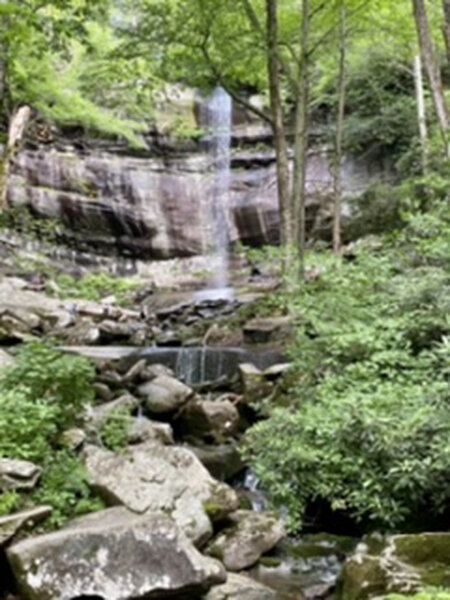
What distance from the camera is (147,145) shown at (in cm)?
2352

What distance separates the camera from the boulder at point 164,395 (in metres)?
8.20

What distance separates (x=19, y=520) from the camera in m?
4.13

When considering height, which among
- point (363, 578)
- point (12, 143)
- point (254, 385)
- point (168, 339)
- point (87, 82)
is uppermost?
point (87, 82)

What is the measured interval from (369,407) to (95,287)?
14.2 metres

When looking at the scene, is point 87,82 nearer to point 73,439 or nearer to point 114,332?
point 114,332

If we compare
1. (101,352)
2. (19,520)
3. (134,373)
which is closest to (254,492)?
(19,520)

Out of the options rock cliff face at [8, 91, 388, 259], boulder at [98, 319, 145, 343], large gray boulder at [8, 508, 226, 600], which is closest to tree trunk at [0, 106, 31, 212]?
boulder at [98, 319, 145, 343]

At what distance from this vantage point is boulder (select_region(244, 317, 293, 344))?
36.4ft

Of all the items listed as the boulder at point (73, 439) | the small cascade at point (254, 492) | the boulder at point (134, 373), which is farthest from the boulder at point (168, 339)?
the boulder at point (73, 439)

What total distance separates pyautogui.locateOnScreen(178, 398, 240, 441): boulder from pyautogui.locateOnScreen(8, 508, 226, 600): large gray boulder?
12.3 ft

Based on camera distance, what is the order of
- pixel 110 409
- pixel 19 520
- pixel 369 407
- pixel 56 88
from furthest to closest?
pixel 56 88 → pixel 110 409 → pixel 369 407 → pixel 19 520

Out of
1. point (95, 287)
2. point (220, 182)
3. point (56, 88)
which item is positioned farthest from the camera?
point (220, 182)

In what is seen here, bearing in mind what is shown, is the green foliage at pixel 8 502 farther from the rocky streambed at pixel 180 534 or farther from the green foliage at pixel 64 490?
the green foliage at pixel 64 490

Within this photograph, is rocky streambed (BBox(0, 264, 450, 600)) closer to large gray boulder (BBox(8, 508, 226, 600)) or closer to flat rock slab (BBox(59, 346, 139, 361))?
large gray boulder (BBox(8, 508, 226, 600))
